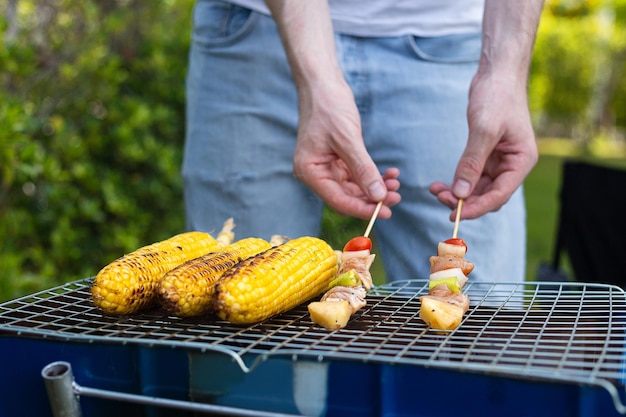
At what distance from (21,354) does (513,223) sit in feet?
5.50

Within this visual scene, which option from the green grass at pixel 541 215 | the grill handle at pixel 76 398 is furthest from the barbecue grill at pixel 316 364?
the green grass at pixel 541 215

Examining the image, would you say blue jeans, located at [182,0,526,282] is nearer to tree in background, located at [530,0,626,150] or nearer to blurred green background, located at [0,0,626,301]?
blurred green background, located at [0,0,626,301]

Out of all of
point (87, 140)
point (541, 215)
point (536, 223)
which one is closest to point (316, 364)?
point (87, 140)

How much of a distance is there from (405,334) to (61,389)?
622 millimetres

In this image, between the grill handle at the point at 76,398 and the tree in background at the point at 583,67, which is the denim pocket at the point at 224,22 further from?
the tree in background at the point at 583,67

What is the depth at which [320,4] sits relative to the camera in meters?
2.04

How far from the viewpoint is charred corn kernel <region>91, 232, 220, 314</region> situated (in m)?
1.45

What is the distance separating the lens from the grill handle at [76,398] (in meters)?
1.21

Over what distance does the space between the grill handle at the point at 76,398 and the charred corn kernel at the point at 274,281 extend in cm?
20

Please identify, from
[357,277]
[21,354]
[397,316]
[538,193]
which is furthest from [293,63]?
[538,193]

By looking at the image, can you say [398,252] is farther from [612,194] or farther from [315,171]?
[612,194]

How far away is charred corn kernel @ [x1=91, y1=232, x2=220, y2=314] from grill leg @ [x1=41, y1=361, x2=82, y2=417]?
195 millimetres

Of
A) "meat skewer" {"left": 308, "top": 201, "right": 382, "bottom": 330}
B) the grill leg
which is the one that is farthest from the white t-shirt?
the grill leg

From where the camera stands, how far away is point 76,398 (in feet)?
4.20
